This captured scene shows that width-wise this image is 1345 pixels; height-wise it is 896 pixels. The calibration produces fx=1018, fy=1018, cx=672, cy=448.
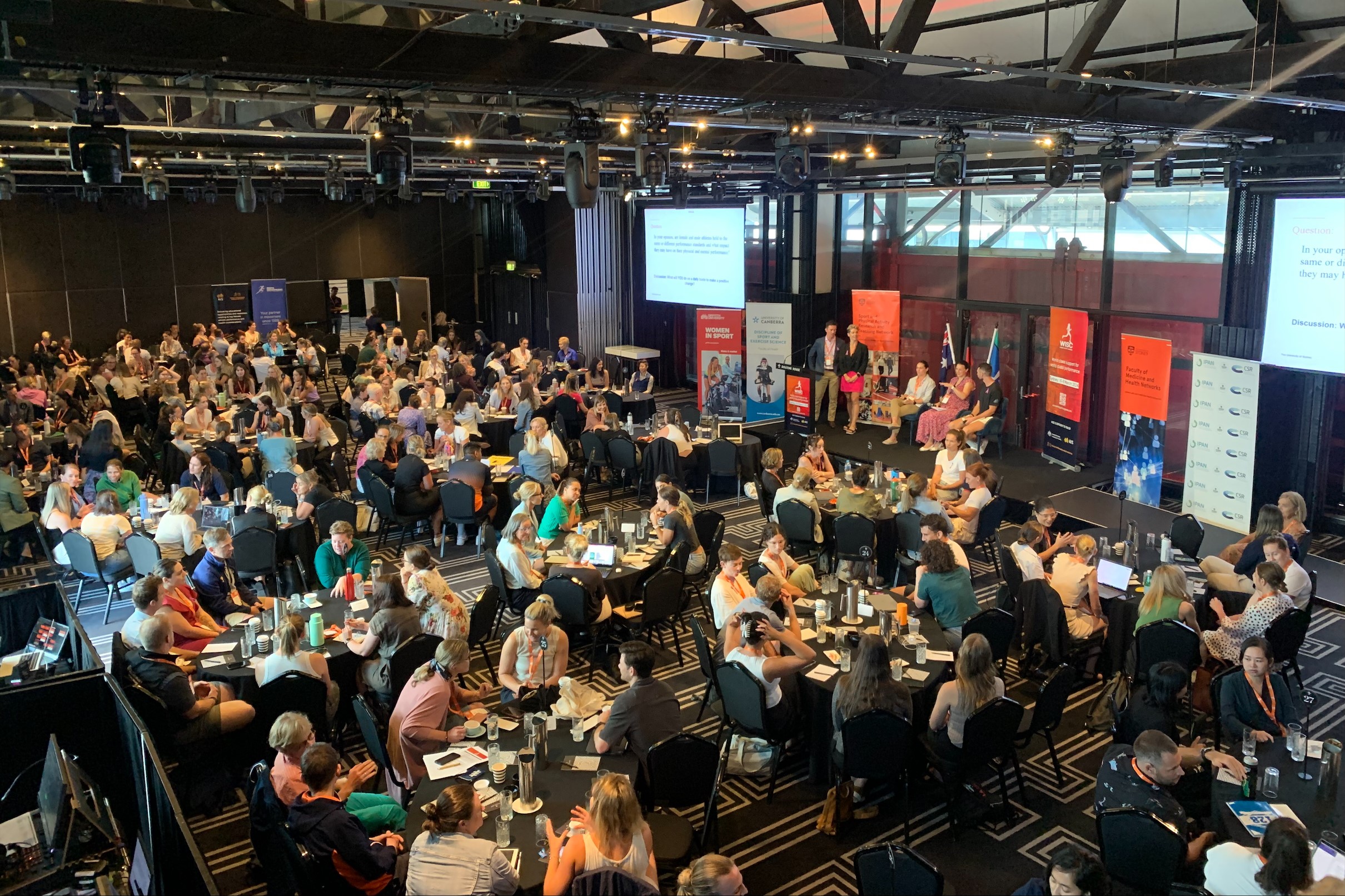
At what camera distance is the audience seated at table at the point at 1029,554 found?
7.47 metres

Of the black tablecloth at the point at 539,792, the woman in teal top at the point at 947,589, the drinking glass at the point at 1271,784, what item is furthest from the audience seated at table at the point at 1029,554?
the black tablecloth at the point at 539,792

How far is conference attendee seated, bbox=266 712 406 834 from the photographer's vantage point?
4.76 metres

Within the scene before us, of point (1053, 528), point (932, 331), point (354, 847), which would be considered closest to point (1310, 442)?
point (1053, 528)

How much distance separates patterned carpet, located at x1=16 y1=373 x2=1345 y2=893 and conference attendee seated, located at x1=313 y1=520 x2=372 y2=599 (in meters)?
1.34

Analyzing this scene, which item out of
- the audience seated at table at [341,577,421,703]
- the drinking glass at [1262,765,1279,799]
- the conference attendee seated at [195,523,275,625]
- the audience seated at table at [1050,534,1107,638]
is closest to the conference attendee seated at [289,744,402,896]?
the audience seated at table at [341,577,421,703]

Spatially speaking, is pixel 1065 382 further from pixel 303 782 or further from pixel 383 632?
pixel 303 782

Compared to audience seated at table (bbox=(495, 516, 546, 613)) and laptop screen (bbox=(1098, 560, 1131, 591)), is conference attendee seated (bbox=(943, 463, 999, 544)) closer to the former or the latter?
laptop screen (bbox=(1098, 560, 1131, 591))

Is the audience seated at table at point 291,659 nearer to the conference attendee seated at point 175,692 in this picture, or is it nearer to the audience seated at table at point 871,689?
the conference attendee seated at point 175,692

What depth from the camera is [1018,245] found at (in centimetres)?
1373

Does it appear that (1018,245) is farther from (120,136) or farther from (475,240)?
(475,240)

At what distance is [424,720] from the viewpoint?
17.6ft

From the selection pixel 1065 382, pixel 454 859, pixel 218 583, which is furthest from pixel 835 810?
pixel 1065 382

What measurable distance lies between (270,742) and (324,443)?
7695 mm

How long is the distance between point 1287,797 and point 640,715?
3092 millimetres
